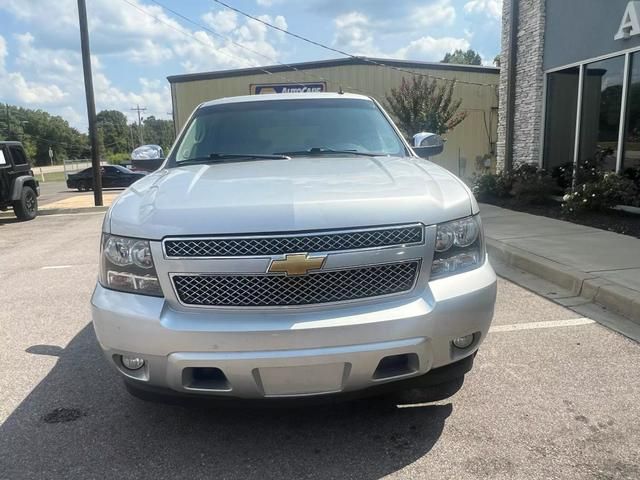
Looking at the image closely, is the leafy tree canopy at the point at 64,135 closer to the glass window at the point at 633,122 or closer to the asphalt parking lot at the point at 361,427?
the glass window at the point at 633,122

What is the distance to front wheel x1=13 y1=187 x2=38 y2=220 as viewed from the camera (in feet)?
42.1

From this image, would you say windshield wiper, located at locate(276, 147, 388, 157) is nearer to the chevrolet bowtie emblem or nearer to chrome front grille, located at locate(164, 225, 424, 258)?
chrome front grille, located at locate(164, 225, 424, 258)

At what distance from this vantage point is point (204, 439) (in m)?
2.68

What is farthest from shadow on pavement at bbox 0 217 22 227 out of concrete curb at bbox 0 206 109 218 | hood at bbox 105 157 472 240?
hood at bbox 105 157 472 240

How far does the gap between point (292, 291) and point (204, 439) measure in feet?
3.31

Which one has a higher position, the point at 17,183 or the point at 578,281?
the point at 17,183

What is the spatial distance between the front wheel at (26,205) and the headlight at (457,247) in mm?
12953

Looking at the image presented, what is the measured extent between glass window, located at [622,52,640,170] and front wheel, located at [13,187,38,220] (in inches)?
514

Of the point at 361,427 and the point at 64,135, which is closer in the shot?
the point at 361,427

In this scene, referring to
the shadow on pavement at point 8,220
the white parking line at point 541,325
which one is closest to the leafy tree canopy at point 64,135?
the shadow on pavement at point 8,220

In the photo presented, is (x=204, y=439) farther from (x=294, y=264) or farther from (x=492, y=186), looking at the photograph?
(x=492, y=186)

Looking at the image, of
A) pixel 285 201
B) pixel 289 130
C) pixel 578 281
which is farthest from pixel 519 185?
pixel 285 201

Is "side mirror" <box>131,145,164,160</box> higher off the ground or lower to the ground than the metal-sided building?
lower

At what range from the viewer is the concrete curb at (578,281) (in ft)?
14.1
